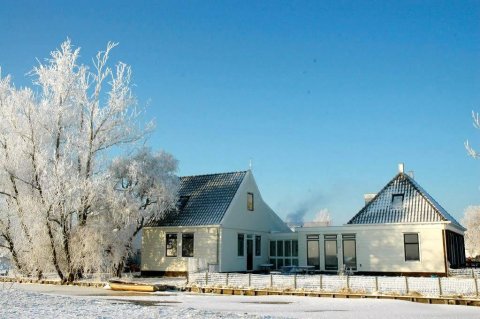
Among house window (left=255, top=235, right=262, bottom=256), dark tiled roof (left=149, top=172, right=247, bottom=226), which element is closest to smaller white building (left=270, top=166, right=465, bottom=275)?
house window (left=255, top=235, right=262, bottom=256)

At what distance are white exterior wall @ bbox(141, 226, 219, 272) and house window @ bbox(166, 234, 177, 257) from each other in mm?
203

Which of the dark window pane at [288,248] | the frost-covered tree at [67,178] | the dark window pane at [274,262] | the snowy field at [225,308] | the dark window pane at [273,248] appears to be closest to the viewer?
the snowy field at [225,308]

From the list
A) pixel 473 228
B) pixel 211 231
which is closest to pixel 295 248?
pixel 211 231

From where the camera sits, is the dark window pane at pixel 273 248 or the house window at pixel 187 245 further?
the dark window pane at pixel 273 248

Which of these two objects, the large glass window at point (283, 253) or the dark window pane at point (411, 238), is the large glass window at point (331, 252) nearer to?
the large glass window at point (283, 253)

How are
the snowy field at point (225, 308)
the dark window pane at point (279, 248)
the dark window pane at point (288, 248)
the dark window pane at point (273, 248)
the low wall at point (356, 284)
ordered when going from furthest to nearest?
the dark window pane at point (273, 248) < the dark window pane at point (279, 248) < the dark window pane at point (288, 248) < the low wall at point (356, 284) < the snowy field at point (225, 308)

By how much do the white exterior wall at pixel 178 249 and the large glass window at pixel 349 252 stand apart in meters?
7.59

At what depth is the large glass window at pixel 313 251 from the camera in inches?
1193

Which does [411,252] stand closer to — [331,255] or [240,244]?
[331,255]

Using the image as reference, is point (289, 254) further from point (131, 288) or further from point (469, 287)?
point (469, 287)

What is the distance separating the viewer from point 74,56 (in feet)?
91.3

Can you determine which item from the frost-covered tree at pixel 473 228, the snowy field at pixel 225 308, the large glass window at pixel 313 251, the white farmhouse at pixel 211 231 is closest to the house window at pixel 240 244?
the white farmhouse at pixel 211 231

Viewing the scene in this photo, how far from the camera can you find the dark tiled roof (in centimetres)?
2958

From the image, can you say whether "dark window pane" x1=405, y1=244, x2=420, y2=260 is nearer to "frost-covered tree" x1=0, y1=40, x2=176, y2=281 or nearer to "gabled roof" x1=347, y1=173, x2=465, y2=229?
"gabled roof" x1=347, y1=173, x2=465, y2=229
